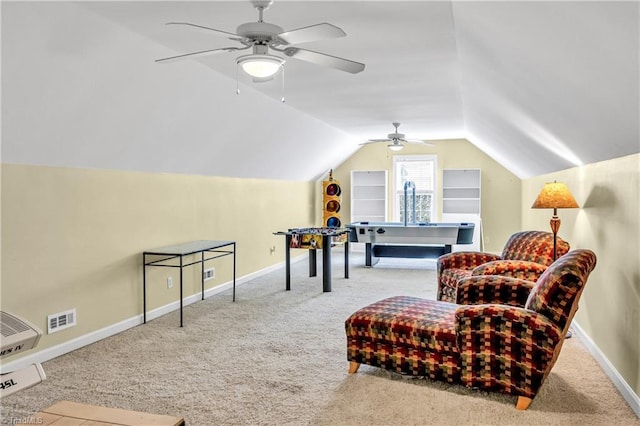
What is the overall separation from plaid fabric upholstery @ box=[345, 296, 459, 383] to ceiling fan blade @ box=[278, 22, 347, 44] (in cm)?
183

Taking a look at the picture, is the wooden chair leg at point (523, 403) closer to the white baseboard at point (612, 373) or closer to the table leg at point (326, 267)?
the white baseboard at point (612, 373)

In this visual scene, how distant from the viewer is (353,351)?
335 cm

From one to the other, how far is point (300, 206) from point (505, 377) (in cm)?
655

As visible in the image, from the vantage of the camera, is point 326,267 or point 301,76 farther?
point 326,267

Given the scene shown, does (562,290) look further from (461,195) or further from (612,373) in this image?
(461,195)

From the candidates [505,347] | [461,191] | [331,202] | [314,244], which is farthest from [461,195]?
[505,347]

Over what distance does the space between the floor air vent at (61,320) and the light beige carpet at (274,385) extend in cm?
23

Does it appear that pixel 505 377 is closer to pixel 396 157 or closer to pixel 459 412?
pixel 459 412

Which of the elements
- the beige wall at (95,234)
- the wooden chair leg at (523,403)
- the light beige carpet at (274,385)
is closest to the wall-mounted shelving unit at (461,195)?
the beige wall at (95,234)

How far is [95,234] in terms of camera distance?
4.19 meters

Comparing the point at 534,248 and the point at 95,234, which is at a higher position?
the point at 95,234

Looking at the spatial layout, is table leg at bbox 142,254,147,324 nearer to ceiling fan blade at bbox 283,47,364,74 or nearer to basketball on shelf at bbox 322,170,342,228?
ceiling fan blade at bbox 283,47,364,74

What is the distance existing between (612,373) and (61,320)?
4.04 meters

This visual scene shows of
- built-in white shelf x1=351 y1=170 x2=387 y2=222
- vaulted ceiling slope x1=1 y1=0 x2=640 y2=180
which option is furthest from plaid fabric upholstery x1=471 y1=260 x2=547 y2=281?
built-in white shelf x1=351 y1=170 x2=387 y2=222
